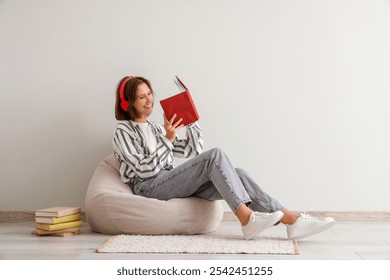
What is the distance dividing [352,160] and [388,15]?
1.00 metres

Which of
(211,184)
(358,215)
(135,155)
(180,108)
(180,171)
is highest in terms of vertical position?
(180,108)

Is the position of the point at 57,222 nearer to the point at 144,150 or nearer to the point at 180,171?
the point at 144,150

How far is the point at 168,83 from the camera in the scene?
434cm

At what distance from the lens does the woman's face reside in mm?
3809

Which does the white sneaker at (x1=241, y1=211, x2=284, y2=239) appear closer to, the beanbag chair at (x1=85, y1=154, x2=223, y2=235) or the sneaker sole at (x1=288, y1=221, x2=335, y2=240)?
the sneaker sole at (x1=288, y1=221, x2=335, y2=240)

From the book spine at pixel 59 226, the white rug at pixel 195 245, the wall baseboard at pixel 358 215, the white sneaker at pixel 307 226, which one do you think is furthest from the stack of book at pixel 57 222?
the wall baseboard at pixel 358 215

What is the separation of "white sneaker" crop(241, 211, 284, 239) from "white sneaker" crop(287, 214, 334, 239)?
0.43 feet

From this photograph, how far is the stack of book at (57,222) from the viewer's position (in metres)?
3.63

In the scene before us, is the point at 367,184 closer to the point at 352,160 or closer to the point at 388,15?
the point at 352,160

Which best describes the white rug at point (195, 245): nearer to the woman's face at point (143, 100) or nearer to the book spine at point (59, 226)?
the book spine at point (59, 226)

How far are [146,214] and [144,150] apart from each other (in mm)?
433

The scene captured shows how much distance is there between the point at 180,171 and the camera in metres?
3.58

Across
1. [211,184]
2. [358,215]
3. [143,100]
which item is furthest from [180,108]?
[358,215]

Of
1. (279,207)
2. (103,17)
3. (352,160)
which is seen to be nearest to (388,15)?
(352,160)
